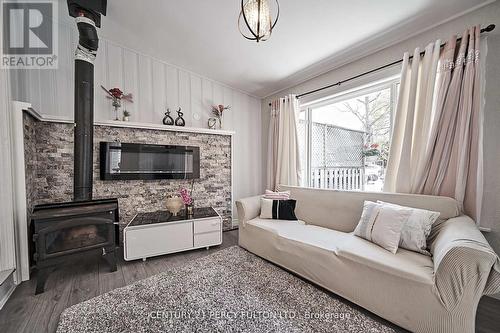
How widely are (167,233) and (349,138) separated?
291cm

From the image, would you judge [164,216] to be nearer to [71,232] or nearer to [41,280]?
[71,232]

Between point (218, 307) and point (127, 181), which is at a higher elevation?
point (127, 181)

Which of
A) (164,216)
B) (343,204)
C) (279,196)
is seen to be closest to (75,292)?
(164,216)

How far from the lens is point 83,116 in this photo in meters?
2.05

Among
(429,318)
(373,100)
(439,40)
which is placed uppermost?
(439,40)

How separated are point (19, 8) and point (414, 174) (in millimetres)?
4559

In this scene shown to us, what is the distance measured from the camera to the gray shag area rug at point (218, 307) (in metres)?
1.30

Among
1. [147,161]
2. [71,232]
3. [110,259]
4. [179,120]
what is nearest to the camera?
[71,232]

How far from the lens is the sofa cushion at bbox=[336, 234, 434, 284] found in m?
1.22

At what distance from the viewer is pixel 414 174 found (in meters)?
1.92

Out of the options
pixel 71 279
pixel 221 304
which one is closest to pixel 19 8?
pixel 71 279

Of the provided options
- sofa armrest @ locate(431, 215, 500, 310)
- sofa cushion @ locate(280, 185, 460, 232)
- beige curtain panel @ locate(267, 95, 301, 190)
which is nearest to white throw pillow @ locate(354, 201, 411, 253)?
sofa cushion @ locate(280, 185, 460, 232)

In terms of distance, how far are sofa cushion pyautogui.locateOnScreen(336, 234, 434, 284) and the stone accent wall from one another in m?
2.24

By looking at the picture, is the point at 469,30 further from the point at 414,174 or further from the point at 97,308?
the point at 97,308
